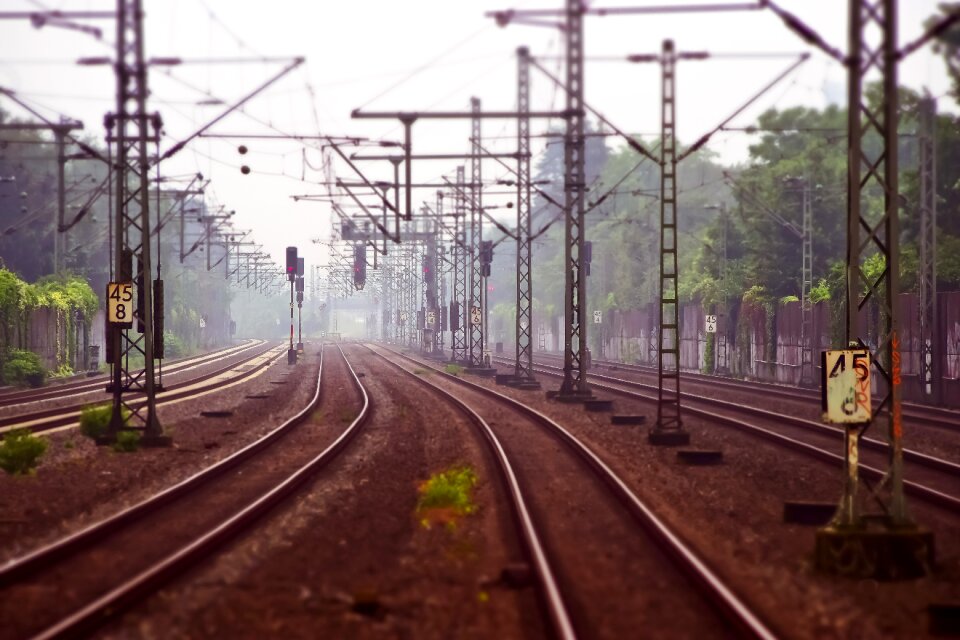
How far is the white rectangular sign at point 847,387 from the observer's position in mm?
11750

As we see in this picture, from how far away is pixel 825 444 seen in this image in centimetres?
2233

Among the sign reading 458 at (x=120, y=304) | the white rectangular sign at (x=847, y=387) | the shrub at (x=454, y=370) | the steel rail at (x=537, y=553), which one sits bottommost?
the steel rail at (x=537, y=553)

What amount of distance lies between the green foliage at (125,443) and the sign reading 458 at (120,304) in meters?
2.23

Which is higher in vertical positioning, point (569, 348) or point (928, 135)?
point (928, 135)

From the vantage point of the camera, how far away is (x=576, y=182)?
29031mm

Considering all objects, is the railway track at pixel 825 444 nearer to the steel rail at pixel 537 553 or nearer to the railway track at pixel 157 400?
the steel rail at pixel 537 553

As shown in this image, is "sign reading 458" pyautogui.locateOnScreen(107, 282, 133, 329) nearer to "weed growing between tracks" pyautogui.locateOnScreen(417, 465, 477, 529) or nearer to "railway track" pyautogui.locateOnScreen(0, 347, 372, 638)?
"railway track" pyautogui.locateOnScreen(0, 347, 372, 638)

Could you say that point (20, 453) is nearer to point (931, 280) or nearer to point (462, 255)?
point (931, 280)

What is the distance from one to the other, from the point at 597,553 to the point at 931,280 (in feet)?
75.9

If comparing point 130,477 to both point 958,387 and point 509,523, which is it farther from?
point 958,387

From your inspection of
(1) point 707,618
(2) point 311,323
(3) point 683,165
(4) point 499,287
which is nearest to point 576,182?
(1) point 707,618

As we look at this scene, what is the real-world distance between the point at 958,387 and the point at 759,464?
14.5m

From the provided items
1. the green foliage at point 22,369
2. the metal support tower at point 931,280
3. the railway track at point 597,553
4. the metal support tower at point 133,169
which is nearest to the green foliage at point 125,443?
the metal support tower at point 133,169

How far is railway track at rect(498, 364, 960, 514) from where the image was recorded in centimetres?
1636
